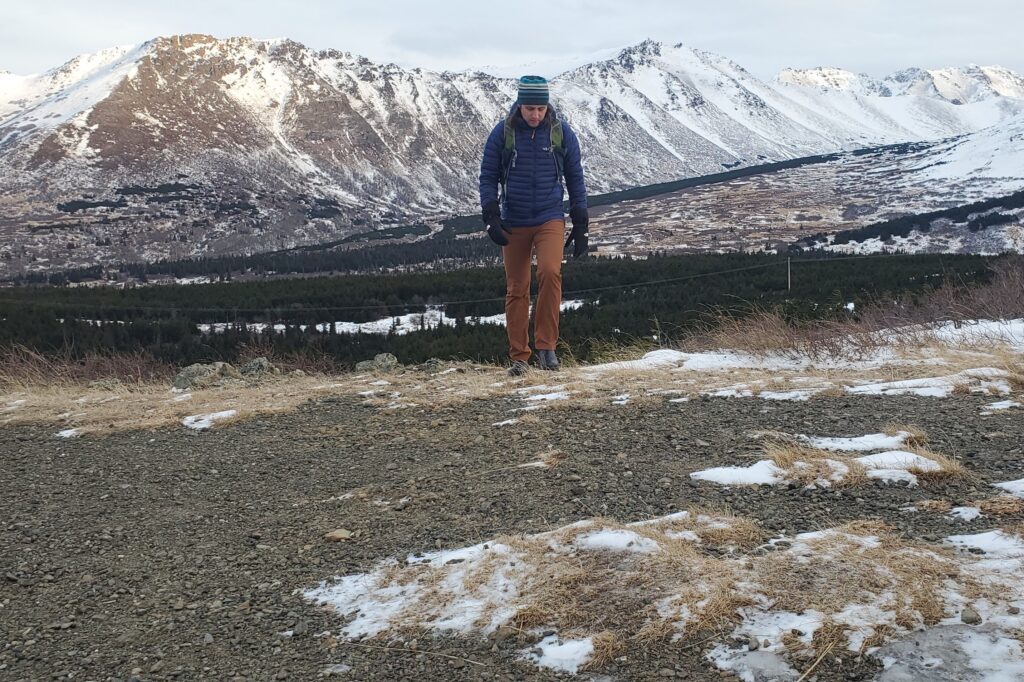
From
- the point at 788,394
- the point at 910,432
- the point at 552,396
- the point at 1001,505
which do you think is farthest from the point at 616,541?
the point at 552,396

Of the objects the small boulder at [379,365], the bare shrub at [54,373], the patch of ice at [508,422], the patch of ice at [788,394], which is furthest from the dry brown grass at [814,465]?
the bare shrub at [54,373]

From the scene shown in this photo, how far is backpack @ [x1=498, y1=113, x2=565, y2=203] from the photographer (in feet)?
25.0

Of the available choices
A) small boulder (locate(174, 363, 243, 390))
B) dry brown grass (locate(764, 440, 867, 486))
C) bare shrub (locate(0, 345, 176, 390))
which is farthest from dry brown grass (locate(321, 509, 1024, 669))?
bare shrub (locate(0, 345, 176, 390))

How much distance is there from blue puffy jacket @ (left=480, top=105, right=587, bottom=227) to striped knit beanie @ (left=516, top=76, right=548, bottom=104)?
18 centimetres

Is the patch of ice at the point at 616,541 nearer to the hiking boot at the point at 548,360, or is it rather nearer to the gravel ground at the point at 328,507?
the gravel ground at the point at 328,507

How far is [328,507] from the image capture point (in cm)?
436

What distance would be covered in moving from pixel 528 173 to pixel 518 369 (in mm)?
2047

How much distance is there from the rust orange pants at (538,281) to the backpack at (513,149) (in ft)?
1.64

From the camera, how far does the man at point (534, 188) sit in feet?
24.8

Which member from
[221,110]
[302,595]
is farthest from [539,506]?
[221,110]

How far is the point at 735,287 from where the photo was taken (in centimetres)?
5578

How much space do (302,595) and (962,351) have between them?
694 cm

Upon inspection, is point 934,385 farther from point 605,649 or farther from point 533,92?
point 605,649

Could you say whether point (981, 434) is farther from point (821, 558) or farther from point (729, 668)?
point (729, 668)
